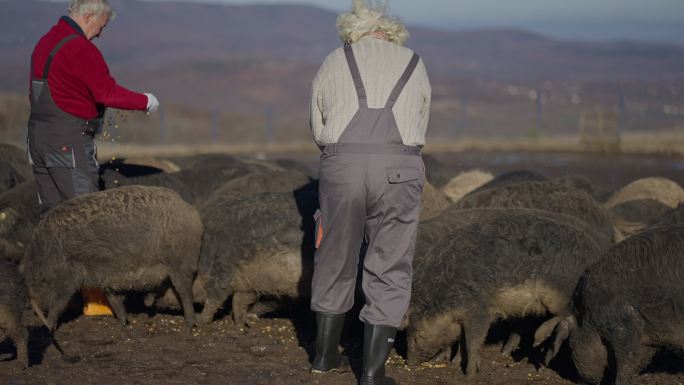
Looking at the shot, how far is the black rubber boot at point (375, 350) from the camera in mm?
5859

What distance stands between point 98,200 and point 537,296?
136 inches

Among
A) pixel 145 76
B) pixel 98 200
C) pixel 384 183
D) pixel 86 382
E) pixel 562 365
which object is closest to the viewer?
pixel 384 183

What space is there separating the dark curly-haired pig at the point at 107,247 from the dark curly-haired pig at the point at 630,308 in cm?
327

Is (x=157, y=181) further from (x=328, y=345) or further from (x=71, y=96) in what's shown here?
(x=328, y=345)

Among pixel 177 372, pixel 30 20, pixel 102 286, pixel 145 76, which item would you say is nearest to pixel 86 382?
pixel 177 372

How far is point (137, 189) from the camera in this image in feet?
25.4

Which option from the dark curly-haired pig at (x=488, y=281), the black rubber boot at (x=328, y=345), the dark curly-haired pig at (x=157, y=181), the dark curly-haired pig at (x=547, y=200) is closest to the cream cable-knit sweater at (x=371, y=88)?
the black rubber boot at (x=328, y=345)

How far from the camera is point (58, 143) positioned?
7.29m

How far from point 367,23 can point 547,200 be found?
3.84 metres

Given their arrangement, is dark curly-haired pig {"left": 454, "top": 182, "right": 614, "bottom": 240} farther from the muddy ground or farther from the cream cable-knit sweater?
the cream cable-knit sweater

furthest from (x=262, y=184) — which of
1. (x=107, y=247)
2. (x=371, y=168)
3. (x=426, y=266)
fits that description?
(x=371, y=168)

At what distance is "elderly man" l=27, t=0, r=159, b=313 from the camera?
281 inches

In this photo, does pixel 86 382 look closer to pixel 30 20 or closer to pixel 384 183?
pixel 384 183

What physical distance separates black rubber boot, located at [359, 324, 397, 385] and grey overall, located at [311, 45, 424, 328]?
61 mm
